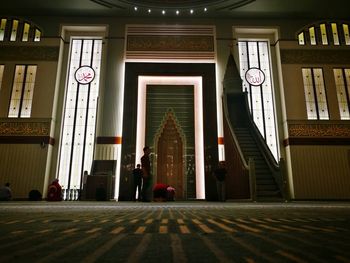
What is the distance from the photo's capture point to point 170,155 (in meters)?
10.2

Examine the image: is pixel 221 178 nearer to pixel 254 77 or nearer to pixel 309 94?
pixel 254 77

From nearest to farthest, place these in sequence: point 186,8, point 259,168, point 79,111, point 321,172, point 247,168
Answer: point 247,168
point 259,168
point 321,172
point 79,111
point 186,8

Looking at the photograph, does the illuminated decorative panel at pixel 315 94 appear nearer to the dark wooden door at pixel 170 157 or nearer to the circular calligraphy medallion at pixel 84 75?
the dark wooden door at pixel 170 157

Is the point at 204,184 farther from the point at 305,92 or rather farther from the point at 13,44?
the point at 13,44

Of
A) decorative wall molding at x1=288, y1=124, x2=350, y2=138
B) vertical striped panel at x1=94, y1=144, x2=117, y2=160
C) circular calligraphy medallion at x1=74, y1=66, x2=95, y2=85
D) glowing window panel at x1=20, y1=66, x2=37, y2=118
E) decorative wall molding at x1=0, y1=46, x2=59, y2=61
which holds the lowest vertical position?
vertical striped panel at x1=94, y1=144, x2=117, y2=160

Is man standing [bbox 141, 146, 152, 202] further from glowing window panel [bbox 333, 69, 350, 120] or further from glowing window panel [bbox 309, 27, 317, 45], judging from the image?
glowing window panel [bbox 309, 27, 317, 45]

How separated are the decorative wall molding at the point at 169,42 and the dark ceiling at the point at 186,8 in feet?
2.15

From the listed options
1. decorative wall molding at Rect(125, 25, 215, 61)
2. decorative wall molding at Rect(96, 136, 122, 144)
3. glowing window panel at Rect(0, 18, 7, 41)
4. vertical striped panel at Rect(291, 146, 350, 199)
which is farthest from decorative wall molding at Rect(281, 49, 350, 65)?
glowing window panel at Rect(0, 18, 7, 41)

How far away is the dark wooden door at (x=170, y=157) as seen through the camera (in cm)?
995

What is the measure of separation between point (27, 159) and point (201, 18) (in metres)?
8.86

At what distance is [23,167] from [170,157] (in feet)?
17.1

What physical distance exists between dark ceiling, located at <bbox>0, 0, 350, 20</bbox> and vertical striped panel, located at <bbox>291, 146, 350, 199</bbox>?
5.68 metres

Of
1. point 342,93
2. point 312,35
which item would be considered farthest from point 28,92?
point 342,93

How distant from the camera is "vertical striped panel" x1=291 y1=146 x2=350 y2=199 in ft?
31.6
